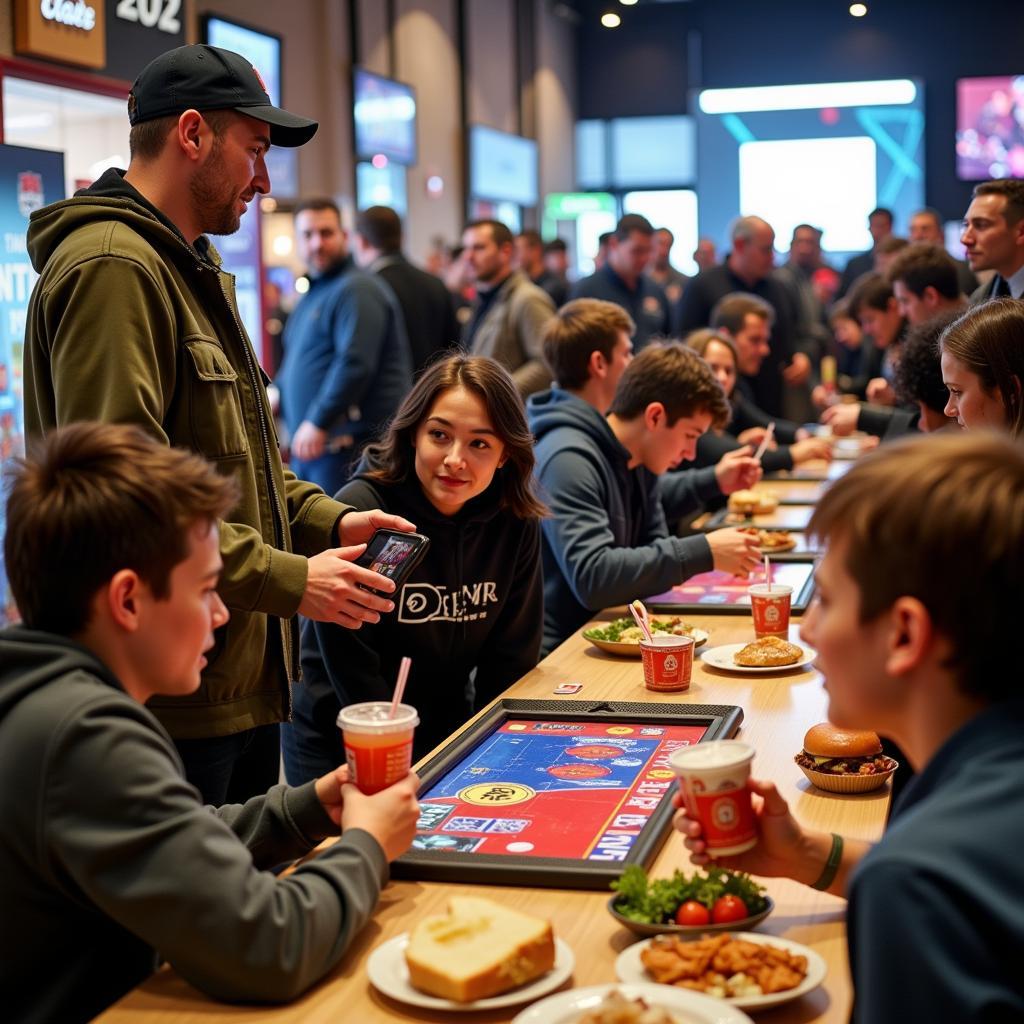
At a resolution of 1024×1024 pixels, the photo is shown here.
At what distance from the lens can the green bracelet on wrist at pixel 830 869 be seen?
63.0 inches

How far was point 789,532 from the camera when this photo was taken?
4367 mm

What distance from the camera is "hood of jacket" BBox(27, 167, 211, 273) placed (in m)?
2.26

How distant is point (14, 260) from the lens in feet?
14.5

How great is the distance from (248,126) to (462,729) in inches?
43.9

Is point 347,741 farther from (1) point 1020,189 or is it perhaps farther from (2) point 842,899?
(1) point 1020,189

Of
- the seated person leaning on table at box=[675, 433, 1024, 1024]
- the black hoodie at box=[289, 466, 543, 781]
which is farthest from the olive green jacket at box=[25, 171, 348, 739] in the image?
the seated person leaning on table at box=[675, 433, 1024, 1024]

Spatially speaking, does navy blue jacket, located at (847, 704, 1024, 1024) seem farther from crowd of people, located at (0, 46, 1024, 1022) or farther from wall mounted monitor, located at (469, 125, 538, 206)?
wall mounted monitor, located at (469, 125, 538, 206)

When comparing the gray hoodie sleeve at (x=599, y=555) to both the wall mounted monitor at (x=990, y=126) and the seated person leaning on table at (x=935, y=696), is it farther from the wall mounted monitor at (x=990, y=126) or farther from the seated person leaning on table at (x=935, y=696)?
the wall mounted monitor at (x=990, y=126)

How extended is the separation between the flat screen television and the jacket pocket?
843 centimetres

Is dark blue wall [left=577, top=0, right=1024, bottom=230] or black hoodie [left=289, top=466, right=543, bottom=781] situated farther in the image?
dark blue wall [left=577, top=0, right=1024, bottom=230]

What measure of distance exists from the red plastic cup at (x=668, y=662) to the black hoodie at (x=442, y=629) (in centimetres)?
37

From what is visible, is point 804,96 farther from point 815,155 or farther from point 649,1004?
point 649,1004

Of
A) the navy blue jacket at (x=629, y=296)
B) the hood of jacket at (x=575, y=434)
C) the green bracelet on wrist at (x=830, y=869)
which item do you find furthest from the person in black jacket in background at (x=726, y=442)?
the green bracelet on wrist at (x=830, y=869)

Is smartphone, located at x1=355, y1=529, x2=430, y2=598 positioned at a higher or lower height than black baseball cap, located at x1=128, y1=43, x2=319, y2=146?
lower
